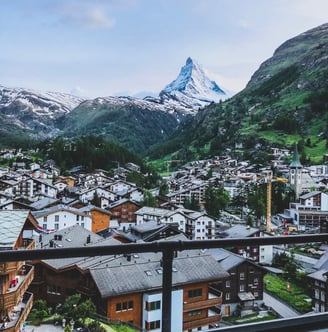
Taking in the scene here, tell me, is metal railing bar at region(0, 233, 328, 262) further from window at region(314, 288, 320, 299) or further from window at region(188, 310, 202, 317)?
window at region(314, 288, 320, 299)

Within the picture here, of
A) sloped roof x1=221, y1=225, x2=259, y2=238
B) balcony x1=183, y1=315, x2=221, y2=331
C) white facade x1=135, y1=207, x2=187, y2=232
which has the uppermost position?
balcony x1=183, y1=315, x2=221, y2=331

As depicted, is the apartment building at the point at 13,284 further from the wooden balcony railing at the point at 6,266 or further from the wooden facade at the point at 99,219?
the wooden facade at the point at 99,219

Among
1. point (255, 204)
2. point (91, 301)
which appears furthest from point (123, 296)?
point (255, 204)

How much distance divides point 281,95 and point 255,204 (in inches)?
3120

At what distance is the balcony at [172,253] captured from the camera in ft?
5.62

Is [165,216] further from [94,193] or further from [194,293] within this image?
[194,293]

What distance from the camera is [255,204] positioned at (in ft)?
158

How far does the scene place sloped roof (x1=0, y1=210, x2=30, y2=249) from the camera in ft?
18.0

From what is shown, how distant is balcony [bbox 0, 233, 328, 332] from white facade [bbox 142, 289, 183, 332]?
0.13 feet

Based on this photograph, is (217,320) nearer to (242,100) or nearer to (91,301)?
(91,301)

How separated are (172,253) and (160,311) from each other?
316 mm

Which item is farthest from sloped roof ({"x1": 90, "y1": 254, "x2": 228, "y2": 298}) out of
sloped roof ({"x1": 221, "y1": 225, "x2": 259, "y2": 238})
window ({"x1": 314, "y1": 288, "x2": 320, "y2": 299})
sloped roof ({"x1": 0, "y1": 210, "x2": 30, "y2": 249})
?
sloped roof ({"x1": 221, "y1": 225, "x2": 259, "y2": 238})

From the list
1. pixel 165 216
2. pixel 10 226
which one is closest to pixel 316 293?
pixel 10 226

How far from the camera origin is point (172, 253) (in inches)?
75.8
